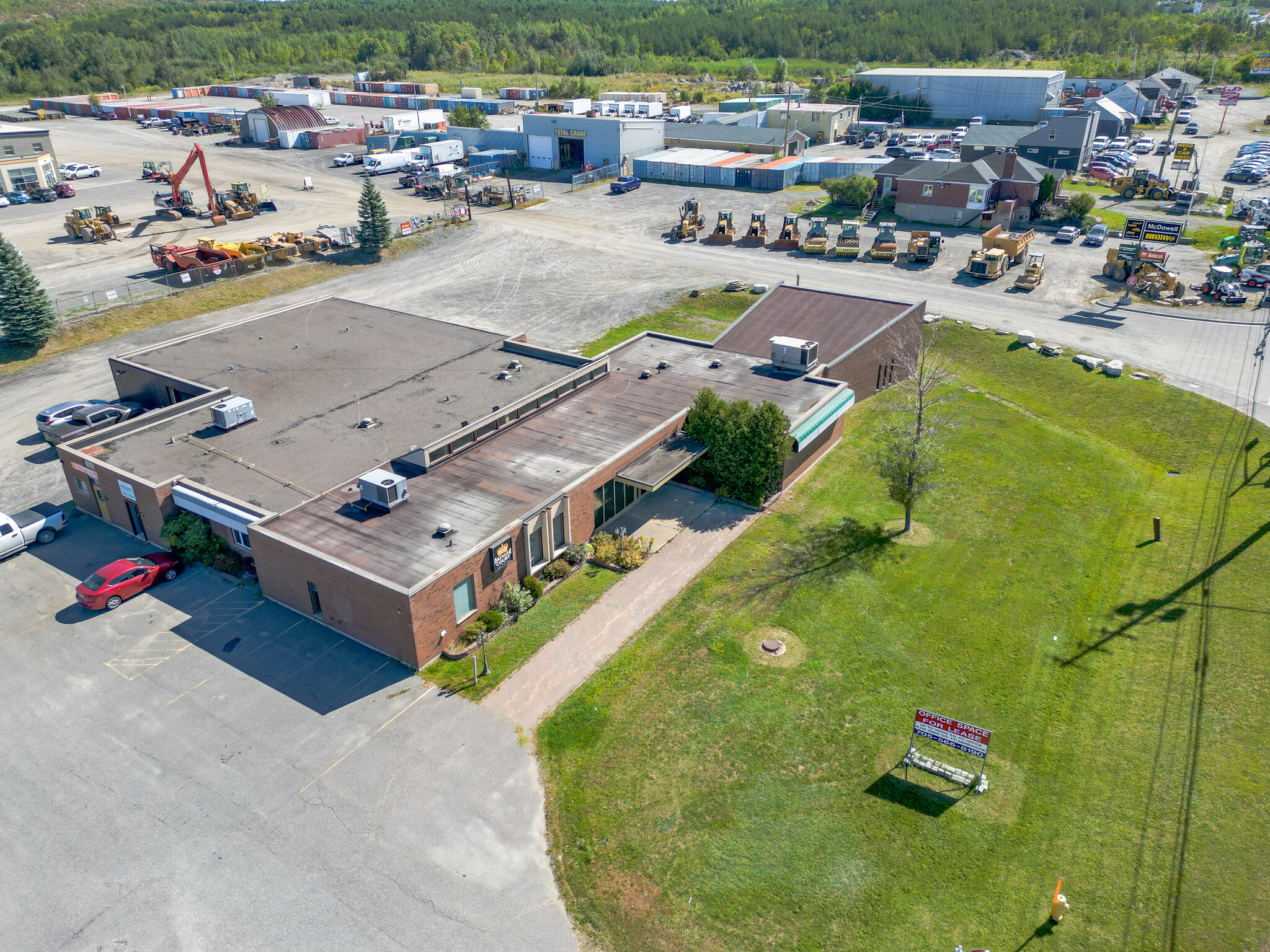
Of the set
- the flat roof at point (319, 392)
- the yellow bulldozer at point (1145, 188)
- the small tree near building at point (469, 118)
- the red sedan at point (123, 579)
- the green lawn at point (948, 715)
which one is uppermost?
the small tree near building at point (469, 118)

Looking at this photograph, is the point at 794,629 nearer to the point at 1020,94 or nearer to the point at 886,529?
the point at 886,529

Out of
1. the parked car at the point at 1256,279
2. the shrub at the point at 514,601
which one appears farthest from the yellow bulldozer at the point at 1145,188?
the shrub at the point at 514,601

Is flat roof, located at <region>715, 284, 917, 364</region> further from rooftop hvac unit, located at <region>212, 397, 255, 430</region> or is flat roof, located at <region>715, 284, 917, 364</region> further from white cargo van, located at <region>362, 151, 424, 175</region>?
white cargo van, located at <region>362, 151, 424, 175</region>

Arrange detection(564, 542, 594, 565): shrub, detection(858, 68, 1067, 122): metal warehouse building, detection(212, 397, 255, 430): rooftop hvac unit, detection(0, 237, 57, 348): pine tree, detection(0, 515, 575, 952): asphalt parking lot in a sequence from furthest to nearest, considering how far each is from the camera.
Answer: detection(858, 68, 1067, 122): metal warehouse building → detection(0, 237, 57, 348): pine tree → detection(212, 397, 255, 430): rooftop hvac unit → detection(564, 542, 594, 565): shrub → detection(0, 515, 575, 952): asphalt parking lot

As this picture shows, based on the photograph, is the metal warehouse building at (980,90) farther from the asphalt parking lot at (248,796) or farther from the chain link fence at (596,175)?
the asphalt parking lot at (248,796)

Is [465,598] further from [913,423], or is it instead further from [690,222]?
[690,222]

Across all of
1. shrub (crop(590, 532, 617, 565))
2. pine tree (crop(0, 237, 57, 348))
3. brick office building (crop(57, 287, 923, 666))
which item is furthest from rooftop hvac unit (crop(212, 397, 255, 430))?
pine tree (crop(0, 237, 57, 348))
